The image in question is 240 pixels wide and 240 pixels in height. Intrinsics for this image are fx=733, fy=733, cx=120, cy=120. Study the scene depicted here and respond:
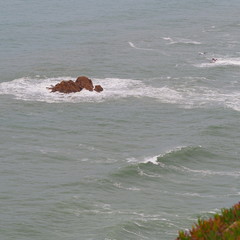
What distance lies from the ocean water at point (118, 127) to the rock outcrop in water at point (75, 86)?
1129 millimetres

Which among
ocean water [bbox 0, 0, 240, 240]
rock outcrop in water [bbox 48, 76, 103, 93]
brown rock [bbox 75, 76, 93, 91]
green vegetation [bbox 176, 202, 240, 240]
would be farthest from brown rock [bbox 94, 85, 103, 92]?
green vegetation [bbox 176, 202, 240, 240]

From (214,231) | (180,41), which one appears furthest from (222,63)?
(214,231)

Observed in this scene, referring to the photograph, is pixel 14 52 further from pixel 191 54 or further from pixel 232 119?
pixel 232 119

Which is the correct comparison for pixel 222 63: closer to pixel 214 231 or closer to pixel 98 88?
pixel 98 88

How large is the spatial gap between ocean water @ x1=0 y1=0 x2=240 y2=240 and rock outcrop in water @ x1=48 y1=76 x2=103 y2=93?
1.13 metres

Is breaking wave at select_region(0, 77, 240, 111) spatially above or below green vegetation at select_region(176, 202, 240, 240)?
below

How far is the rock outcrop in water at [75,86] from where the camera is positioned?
3492 inches

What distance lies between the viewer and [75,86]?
8881cm

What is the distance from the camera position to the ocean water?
5391cm

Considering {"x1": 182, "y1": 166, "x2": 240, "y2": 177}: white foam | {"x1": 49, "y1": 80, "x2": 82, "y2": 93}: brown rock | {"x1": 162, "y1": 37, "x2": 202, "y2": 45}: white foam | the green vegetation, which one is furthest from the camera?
{"x1": 162, "y1": 37, "x2": 202, "y2": 45}: white foam

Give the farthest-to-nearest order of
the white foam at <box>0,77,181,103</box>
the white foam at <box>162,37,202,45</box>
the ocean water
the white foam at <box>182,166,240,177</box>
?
the white foam at <box>162,37,202,45</box>, the white foam at <box>0,77,181,103</box>, the white foam at <box>182,166,240,177</box>, the ocean water

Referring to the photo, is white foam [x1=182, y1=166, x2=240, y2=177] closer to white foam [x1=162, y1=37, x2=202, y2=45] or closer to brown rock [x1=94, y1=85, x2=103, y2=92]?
brown rock [x1=94, y1=85, x2=103, y2=92]

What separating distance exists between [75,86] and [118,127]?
47.4 ft

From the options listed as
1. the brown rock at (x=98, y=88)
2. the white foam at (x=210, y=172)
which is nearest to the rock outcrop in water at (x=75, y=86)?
the brown rock at (x=98, y=88)
